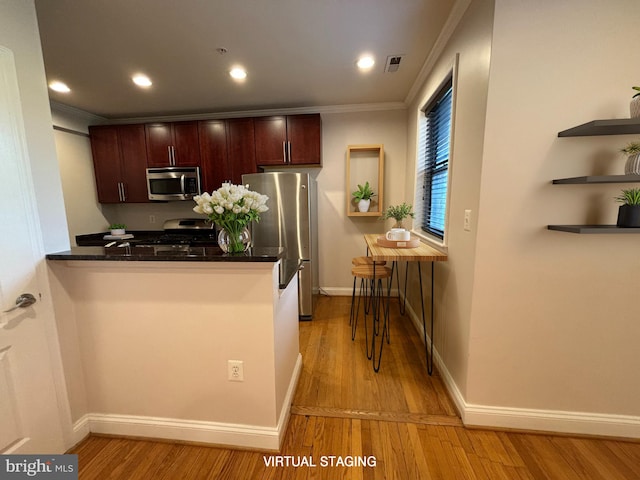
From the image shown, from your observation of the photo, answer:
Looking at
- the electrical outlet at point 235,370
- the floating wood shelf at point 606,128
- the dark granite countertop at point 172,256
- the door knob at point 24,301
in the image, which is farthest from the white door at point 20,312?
the floating wood shelf at point 606,128

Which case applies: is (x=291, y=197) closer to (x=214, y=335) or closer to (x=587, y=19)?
(x=214, y=335)

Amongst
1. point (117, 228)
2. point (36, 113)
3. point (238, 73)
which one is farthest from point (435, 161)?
point (117, 228)

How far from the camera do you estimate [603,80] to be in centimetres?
118

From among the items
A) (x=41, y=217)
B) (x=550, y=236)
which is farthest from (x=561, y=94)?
(x=41, y=217)

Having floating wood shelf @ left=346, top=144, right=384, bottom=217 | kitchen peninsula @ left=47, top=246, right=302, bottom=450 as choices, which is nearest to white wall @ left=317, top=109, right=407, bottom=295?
floating wood shelf @ left=346, top=144, right=384, bottom=217

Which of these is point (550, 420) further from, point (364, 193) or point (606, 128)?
point (364, 193)

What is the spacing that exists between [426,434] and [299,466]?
74 centimetres

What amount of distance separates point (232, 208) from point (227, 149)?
2.29m

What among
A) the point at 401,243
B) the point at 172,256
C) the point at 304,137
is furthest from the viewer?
the point at 304,137

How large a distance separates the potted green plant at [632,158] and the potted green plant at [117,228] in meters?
4.70

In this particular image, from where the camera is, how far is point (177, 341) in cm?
135

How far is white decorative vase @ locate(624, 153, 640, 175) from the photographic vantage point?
1.11 metres

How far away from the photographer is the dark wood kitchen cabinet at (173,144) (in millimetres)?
3145

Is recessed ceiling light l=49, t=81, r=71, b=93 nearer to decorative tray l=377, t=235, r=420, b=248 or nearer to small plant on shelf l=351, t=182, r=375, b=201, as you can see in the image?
small plant on shelf l=351, t=182, r=375, b=201
